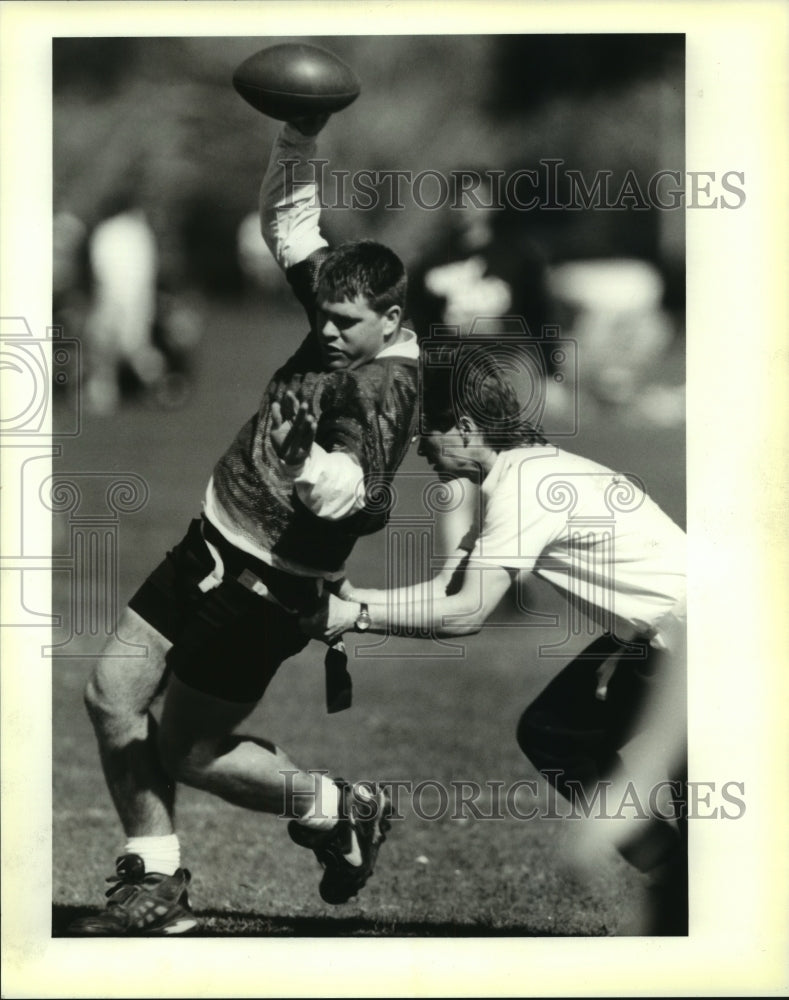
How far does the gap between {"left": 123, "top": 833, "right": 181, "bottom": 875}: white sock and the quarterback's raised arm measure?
6.52ft

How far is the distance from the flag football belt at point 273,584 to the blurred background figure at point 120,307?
57 centimetres

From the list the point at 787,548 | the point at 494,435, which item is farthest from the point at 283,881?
the point at 787,548

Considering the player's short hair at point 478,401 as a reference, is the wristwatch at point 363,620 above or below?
below

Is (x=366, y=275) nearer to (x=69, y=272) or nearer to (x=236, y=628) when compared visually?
(x=69, y=272)

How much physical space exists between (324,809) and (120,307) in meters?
1.85

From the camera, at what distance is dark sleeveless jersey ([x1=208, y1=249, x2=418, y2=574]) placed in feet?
14.8

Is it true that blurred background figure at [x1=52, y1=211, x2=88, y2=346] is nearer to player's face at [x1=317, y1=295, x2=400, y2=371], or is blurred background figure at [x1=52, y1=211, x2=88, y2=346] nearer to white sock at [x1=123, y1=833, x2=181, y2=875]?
player's face at [x1=317, y1=295, x2=400, y2=371]

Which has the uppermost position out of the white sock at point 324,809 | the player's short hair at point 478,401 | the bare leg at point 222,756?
the player's short hair at point 478,401

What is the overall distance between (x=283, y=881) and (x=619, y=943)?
116 centimetres

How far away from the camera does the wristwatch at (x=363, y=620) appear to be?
460 cm

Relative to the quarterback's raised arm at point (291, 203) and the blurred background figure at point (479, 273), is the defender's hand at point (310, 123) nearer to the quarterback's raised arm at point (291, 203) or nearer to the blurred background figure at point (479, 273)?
the quarterback's raised arm at point (291, 203)

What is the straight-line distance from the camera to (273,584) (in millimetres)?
4555

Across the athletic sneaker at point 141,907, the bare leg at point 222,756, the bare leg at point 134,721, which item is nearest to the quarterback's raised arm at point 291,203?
the bare leg at point 134,721

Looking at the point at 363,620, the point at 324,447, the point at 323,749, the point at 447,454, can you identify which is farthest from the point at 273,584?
the point at 447,454
